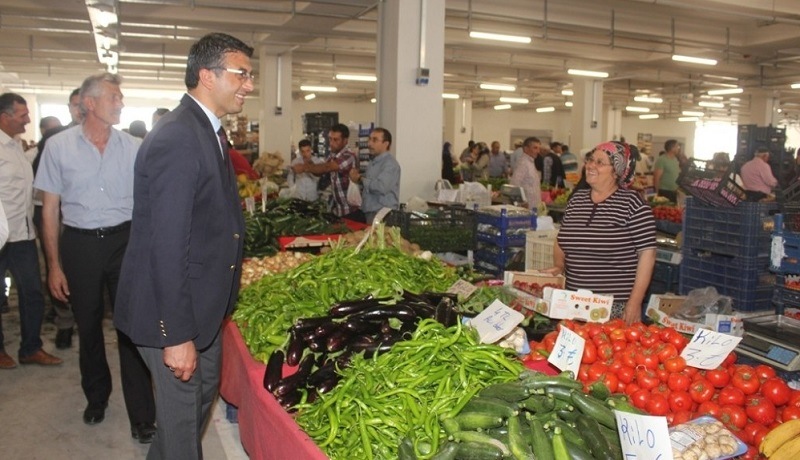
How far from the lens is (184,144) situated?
2.30m

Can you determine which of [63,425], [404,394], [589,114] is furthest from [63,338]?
[589,114]

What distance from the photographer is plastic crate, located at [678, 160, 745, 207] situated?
17.0 ft

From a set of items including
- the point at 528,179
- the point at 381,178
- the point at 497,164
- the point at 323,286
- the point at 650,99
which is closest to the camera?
the point at 323,286

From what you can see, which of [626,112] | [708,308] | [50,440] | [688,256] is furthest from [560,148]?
[626,112]

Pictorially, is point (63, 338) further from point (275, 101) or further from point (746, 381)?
point (275, 101)

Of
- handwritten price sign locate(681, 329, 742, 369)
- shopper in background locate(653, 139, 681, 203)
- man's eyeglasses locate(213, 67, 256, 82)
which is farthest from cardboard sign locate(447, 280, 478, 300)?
shopper in background locate(653, 139, 681, 203)

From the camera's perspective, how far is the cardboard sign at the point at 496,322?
9.15 feet

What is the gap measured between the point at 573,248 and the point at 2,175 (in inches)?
151

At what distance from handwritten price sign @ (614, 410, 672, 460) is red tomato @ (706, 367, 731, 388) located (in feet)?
2.78

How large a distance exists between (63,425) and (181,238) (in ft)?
9.11

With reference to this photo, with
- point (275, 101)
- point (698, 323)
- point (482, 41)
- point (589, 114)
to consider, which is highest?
point (482, 41)

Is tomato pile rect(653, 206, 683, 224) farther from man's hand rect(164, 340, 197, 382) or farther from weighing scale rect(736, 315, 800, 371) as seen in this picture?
man's hand rect(164, 340, 197, 382)

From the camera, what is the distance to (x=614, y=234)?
3844 mm

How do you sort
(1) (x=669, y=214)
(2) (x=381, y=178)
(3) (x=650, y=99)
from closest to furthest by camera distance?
(2) (x=381, y=178) → (1) (x=669, y=214) → (3) (x=650, y=99)
